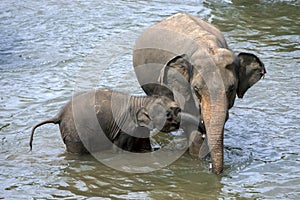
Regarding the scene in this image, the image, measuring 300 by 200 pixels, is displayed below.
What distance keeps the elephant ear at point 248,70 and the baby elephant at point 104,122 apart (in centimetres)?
89

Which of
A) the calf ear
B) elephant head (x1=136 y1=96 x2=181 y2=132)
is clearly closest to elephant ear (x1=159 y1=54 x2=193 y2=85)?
elephant head (x1=136 y1=96 x2=181 y2=132)

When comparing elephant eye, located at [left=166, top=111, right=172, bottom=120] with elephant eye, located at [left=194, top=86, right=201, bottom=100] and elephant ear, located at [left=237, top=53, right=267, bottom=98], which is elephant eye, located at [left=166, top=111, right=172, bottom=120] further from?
elephant ear, located at [left=237, top=53, right=267, bottom=98]

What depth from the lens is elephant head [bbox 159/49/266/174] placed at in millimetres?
7660

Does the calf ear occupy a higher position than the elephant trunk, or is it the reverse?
the elephant trunk

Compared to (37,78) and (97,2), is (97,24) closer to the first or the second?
(97,2)

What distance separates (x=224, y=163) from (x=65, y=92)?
3.36m

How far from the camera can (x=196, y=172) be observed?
329 inches

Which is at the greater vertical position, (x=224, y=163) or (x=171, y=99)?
(x=171, y=99)

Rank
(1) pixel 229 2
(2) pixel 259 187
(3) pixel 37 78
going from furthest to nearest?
(1) pixel 229 2 < (3) pixel 37 78 < (2) pixel 259 187

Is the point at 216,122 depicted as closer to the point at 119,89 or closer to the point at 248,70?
the point at 248,70

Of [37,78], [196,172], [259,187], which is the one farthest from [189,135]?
[37,78]

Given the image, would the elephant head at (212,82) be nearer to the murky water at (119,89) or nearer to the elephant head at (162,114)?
the elephant head at (162,114)

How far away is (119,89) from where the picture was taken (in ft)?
36.9

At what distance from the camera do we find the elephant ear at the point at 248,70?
322 inches
